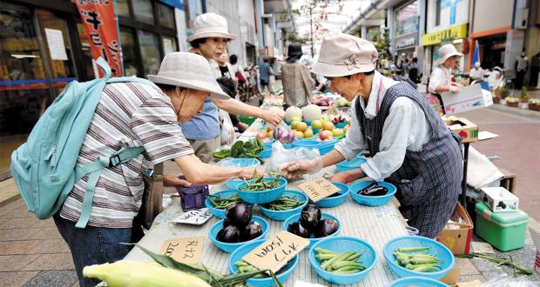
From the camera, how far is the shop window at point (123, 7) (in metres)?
6.95

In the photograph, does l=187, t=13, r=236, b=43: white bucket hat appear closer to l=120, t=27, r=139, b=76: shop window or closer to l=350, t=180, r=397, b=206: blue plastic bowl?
l=350, t=180, r=397, b=206: blue plastic bowl

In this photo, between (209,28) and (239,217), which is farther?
(209,28)

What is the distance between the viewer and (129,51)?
293 inches

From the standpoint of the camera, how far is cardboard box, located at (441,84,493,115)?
144 inches

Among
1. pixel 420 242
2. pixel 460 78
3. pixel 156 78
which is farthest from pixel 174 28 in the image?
pixel 460 78

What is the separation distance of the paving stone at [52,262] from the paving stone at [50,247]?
8cm

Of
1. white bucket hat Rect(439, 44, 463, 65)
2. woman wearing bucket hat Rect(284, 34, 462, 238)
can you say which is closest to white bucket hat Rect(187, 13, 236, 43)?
woman wearing bucket hat Rect(284, 34, 462, 238)

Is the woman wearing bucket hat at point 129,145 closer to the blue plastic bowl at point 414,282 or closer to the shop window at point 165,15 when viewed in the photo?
the blue plastic bowl at point 414,282

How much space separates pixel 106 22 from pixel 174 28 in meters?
5.78

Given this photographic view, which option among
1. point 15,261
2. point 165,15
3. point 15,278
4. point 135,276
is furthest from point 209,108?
point 165,15

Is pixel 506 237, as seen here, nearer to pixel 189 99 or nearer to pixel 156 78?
pixel 189 99

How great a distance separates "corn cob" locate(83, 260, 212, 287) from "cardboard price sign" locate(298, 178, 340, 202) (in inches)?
39.0

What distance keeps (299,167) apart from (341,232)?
672mm

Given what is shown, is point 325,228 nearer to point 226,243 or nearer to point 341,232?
point 341,232
